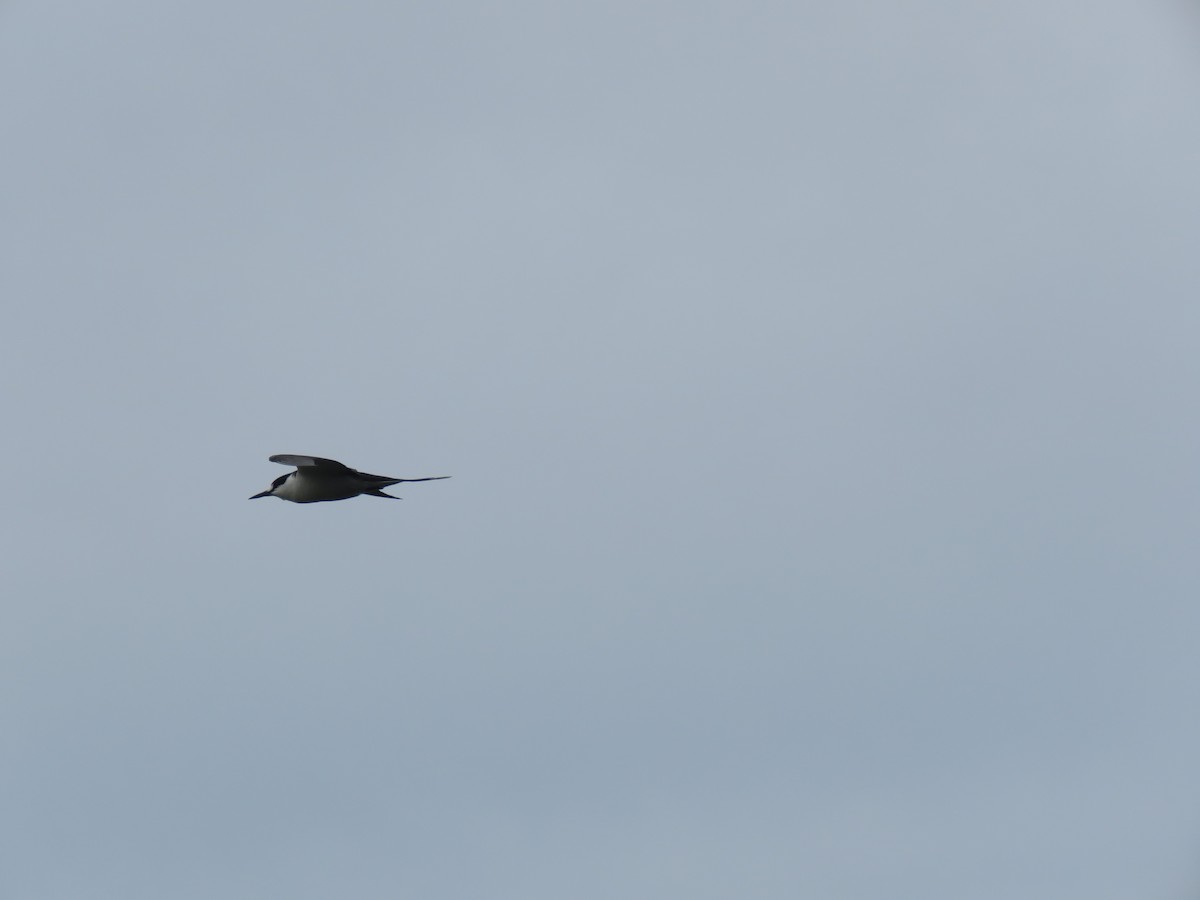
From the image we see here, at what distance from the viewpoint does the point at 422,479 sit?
2566cm

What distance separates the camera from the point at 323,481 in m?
27.1

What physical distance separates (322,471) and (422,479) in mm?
2247

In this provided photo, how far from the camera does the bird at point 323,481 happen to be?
2561 centimetres

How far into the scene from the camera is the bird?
25609mm

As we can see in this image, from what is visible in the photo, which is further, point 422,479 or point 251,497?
point 251,497

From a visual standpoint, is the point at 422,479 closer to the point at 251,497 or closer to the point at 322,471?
the point at 322,471

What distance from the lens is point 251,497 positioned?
1166 inches

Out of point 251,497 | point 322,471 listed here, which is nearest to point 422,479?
point 322,471

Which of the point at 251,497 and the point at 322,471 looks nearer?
the point at 322,471

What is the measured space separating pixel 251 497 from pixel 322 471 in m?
3.62

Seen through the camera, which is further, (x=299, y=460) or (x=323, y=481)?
(x=323, y=481)

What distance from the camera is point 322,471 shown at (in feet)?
87.6
